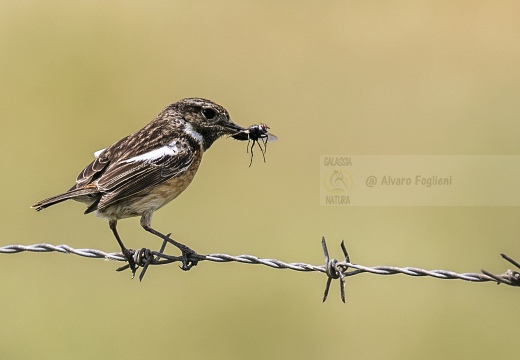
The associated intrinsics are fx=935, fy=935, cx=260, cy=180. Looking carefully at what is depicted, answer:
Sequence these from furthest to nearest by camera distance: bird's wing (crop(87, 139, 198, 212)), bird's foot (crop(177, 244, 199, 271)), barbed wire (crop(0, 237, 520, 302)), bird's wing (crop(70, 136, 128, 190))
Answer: bird's wing (crop(70, 136, 128, 190)) < bird's wing (crop(87, 139, 198, 212)) < bird's foot (crop(177, 244, 199, 271)) < barbed wire (crop(0, 237, 520, 302))

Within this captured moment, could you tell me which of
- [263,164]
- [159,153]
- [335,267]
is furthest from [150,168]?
[263,164]

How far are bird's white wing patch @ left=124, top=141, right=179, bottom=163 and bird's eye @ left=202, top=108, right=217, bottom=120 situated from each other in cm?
48

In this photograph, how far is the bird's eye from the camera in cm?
804

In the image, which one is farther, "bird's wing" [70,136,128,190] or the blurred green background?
the blurred green background

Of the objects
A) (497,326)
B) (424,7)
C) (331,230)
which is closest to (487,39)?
(424,7)

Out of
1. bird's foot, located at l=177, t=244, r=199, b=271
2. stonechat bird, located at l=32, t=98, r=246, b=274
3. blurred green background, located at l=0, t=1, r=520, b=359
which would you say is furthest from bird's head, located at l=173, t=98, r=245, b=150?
blurred green background, located at l=0, t=1, r=520, b=359

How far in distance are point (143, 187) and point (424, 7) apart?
38.6 feet

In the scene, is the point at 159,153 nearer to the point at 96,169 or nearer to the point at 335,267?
the point at 96,169

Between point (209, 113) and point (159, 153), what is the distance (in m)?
0.76

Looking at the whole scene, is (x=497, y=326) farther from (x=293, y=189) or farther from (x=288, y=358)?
(x=293, y=189)

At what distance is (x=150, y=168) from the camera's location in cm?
736

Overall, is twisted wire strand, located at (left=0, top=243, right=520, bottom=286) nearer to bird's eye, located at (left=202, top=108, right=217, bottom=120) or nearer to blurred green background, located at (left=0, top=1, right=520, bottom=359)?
bird's eye, located at (left=202, top=108, right=217, bottom=120)

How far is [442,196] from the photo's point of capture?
41.4ft

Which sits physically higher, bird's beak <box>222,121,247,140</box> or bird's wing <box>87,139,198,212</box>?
bird's beak <box>222,121,247,140</box>
